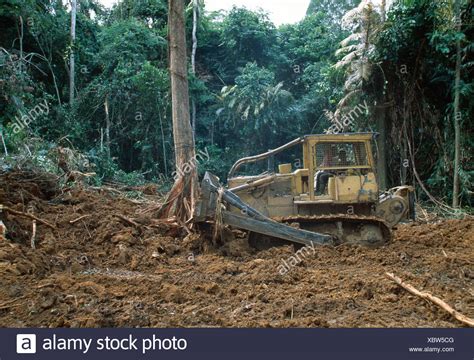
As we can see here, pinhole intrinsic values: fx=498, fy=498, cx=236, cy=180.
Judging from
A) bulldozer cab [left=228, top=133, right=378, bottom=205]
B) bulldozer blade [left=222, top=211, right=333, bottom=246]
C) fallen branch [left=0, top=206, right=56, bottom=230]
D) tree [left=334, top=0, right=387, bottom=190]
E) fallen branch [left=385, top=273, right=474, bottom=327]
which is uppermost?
tree [left=334, top=0, right=387, bottom=190]

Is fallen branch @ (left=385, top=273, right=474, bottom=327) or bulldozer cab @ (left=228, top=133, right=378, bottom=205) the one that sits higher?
bulldozer cab @ (left=228, top=133, right=378, bottom=205)

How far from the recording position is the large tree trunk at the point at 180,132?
30.8 ft

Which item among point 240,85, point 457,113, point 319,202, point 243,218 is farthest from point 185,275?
point 240,85

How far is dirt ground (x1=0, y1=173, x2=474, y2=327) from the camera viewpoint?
479 centimetres

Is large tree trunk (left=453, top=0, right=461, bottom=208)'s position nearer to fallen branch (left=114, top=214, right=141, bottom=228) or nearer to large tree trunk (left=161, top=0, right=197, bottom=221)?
large tree trunk (left=161, top=0, right=197, bottom=221)

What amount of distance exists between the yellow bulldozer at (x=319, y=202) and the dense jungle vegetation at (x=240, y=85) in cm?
476

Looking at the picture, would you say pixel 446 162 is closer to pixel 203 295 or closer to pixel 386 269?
pixel 386 269

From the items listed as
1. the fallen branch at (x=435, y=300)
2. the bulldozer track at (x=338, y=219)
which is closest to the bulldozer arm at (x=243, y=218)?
the bulldozer track at (x=338, y=219)

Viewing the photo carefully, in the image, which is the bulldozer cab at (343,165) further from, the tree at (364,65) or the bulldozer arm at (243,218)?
the tree at (364,65)

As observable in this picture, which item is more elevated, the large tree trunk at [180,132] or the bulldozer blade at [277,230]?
the large tree trunk at [180,132]

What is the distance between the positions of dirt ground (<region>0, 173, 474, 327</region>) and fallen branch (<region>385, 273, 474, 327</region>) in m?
0.07

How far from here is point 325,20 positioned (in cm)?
2970

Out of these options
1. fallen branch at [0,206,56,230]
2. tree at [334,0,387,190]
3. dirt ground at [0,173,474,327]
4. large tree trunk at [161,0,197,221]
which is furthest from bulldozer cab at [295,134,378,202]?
tree at [334,0,387,190]

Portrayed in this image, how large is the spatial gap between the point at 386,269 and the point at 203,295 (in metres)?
2.72
